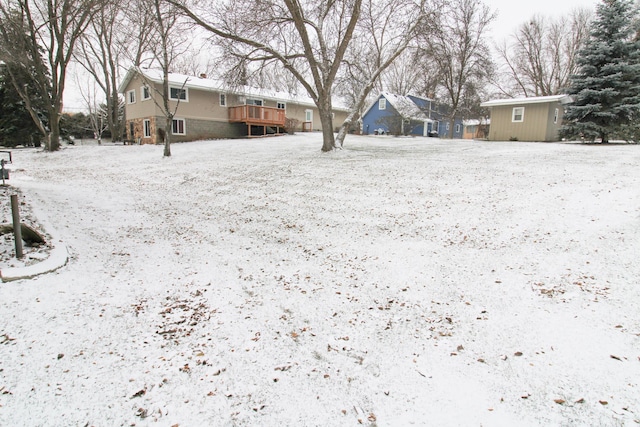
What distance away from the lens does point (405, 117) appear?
102 ft

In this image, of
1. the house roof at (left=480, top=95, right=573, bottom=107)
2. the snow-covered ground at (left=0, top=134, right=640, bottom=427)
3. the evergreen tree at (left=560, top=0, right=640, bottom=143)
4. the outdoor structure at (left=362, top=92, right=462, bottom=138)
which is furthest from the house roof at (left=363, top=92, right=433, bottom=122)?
the snow-covered ground at (left=0, top=134, right=640, bottom=427)

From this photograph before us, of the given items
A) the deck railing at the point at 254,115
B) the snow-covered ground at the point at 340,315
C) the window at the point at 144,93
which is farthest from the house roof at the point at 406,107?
the snow-covered ground at the point at 340,315

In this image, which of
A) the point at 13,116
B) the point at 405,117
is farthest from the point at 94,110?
the point at 405,117

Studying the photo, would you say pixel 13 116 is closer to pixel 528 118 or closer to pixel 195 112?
pixel 195 112

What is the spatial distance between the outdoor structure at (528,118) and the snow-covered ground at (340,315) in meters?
13.5

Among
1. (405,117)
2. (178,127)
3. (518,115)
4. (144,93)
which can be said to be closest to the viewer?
(518,115)

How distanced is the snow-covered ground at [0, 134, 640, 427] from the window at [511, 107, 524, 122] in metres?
14.2

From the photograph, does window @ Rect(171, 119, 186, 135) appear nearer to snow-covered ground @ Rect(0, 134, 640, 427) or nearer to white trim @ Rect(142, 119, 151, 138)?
white trim @ Rect(142, 119, 151, 138)

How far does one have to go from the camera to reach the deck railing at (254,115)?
25.6 meters

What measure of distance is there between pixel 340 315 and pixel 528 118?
2103cm

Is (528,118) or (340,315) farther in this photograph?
(528,118)

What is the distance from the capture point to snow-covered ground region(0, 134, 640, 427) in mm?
2479

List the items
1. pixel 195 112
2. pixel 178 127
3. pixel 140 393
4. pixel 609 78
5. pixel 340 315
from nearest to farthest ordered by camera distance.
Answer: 1. pixel 140 393
2. pixel 340 315
3. pixel 609 78
4. pixel 178 127
5. pixel 195 112

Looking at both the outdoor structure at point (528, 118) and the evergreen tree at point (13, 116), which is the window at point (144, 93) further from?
the outdoor structure at point (528, 118)
